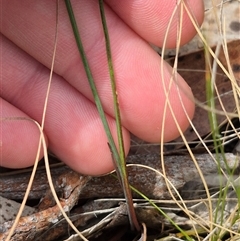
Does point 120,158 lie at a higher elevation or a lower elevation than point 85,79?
lower

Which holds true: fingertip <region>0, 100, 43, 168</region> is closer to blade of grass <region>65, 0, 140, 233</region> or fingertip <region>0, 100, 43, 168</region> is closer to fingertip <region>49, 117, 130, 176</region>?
fingertip <region>49, 117, 130, 176</region>

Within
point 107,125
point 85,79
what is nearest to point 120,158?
point 107,125

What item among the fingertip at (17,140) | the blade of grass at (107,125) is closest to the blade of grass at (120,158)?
the blade of grass at (107,125)

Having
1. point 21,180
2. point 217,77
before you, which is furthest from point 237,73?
point 21,180

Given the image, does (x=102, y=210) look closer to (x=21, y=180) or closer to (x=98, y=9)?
(x=21, y=180)

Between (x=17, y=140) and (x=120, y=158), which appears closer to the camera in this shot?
(x=120, y=158)

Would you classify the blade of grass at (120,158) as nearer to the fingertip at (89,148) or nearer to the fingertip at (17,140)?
the fingertip at (89,148)

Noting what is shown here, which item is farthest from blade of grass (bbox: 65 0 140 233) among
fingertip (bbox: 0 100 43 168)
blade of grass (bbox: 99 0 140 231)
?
fingertip (bbox: 0 100 43 168)

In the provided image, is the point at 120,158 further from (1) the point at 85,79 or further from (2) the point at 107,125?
(1) the point at 85,79
